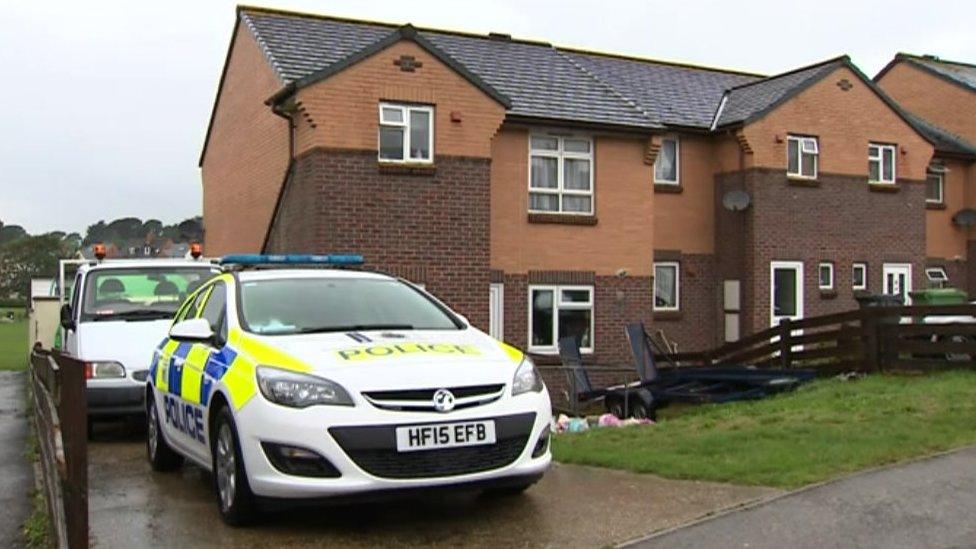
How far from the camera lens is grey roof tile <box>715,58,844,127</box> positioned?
2191 cm

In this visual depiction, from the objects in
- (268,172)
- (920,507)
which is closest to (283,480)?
(920,507)

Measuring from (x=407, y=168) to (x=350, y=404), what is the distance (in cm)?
1190

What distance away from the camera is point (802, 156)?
22.4 metres

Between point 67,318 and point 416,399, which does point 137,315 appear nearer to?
point 67,318

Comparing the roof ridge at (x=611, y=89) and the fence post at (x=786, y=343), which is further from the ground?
the roof ridge at (x=611, y=89)

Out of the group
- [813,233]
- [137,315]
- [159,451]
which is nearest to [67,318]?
[137,315]

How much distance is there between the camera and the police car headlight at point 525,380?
6035mm

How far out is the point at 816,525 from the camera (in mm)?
5785

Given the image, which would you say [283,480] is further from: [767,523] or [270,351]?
[767,523]

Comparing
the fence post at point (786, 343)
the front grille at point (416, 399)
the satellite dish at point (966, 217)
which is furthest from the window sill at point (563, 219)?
the front grille at point (416, 399)

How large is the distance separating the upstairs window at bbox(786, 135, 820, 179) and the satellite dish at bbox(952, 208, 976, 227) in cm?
694

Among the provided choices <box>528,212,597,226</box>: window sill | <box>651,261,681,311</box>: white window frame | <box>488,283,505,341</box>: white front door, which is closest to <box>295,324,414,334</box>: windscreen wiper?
<box>488,283,505,341</box>: white front door

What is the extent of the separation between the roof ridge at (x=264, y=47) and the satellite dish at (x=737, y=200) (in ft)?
31.9

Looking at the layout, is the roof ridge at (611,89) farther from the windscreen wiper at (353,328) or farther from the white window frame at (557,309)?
the windscreen wiper at (353,328)
